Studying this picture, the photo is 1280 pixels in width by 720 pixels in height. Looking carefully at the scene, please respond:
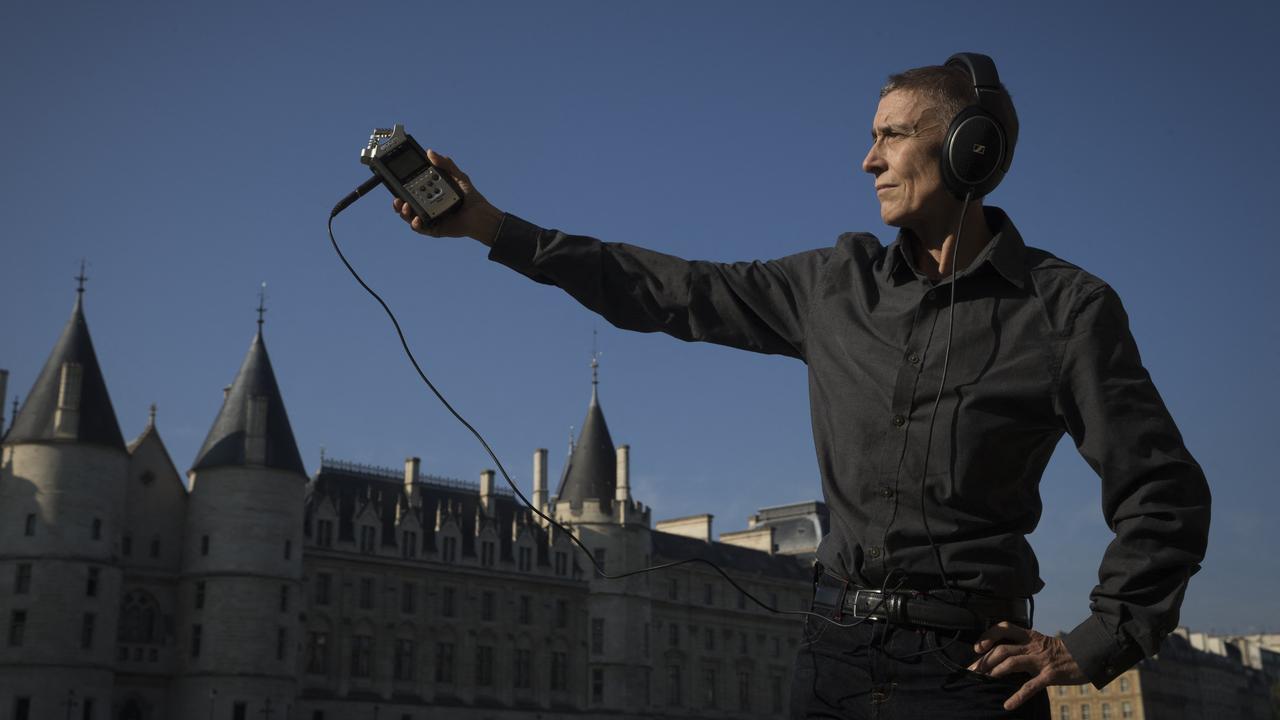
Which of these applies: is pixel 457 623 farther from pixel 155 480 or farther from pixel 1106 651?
pixel 1106 651

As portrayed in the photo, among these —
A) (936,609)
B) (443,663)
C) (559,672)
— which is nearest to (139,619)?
(443,663)

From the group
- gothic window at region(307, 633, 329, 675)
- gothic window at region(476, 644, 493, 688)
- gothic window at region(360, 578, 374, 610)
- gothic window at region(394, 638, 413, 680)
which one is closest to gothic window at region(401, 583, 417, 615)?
gothic window at region(394, 638, 413, 680)

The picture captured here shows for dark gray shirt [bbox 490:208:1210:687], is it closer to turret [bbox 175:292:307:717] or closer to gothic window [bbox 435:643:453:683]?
turret [bbox 175:292:307:717]

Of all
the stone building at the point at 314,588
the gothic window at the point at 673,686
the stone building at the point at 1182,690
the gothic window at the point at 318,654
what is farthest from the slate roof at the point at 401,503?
the stone building at the point at 1182,690

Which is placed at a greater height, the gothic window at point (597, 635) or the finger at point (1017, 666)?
the gothic window at point (597, 635)

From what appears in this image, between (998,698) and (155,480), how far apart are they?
49601 millimetres

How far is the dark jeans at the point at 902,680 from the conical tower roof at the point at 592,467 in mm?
58742

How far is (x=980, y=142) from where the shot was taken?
3.20 meters

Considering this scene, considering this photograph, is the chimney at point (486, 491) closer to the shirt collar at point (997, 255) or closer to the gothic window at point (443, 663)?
the gothic window at point (443, 663)

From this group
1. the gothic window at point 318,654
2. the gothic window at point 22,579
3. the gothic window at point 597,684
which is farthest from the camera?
the gothic window at point 597,684

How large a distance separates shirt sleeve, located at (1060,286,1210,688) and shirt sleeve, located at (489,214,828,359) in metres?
0.74

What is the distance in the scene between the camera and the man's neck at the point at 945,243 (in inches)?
131

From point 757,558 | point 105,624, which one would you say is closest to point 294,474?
point 105,624

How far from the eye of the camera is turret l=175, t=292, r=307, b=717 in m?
46.2
